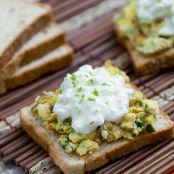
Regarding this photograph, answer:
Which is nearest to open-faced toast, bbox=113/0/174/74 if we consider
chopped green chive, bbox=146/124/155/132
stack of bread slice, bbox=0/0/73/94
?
stack of bread slice, bbox=0/0/73/94

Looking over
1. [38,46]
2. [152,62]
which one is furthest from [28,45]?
[152,62]

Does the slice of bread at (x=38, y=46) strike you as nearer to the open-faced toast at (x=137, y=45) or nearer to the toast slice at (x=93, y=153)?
the open-faced toast at (x=137, y=45)

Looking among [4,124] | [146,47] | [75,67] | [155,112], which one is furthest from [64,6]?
[155,112]

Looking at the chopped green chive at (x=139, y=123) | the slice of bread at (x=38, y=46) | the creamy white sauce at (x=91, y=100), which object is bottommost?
the chopped green chive at (x=139, y=123)

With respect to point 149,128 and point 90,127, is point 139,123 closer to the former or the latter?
point 149,128

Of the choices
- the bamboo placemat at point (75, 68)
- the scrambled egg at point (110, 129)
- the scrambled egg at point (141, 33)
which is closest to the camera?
the scrambled egg at point (110, 129)

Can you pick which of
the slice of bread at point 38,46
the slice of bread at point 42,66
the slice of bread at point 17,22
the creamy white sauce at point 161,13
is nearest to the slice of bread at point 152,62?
the creamy white sauce at point 161,13

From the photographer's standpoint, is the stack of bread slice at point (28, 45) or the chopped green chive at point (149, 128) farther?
the stack of bread slice at point (28, 45)

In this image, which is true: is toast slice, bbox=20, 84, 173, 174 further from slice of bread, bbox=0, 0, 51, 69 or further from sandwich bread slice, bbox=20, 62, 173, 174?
slice of bread, bbox=0, 0, 51, 69
